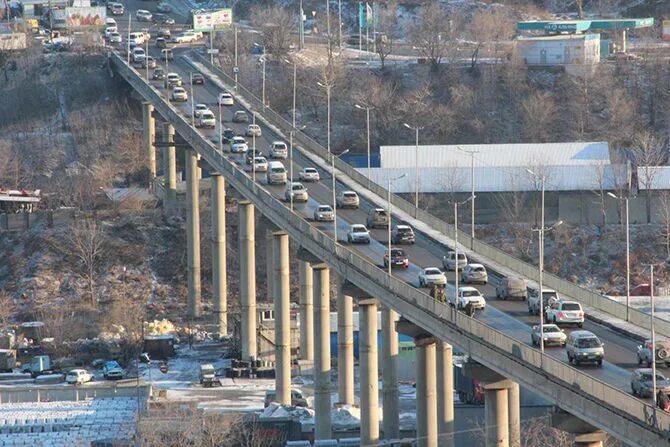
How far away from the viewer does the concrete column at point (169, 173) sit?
500ft

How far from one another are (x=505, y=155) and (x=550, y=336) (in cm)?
7749

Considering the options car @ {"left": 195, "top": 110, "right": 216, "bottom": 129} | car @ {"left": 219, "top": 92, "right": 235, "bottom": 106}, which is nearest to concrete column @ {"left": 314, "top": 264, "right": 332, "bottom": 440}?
car @ {"left": 195, "top": 110, "right": 216, "bottom": 129}

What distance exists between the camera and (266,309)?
134 metres

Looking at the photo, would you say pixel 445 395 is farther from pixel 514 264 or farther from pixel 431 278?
pixel 514 264

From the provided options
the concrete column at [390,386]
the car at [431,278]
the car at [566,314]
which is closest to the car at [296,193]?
the concrete column at [390,386]

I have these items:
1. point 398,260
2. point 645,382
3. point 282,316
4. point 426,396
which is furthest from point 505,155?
point 645,382

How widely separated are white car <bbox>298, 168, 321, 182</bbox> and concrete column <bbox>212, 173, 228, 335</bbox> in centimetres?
1292

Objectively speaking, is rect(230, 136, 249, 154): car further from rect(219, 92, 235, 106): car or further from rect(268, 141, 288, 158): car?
rect(219, 92, 235, 106): car

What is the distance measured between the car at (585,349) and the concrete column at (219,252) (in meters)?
60.5

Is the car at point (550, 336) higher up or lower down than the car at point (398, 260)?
higher up

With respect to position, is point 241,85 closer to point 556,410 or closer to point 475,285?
point 475,285

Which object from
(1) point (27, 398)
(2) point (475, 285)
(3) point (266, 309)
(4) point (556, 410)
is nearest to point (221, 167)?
(3) point (266, 309)

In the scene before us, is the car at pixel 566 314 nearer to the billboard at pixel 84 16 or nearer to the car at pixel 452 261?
the car at pixel 452 261

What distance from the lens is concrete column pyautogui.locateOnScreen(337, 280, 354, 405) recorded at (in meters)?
111
